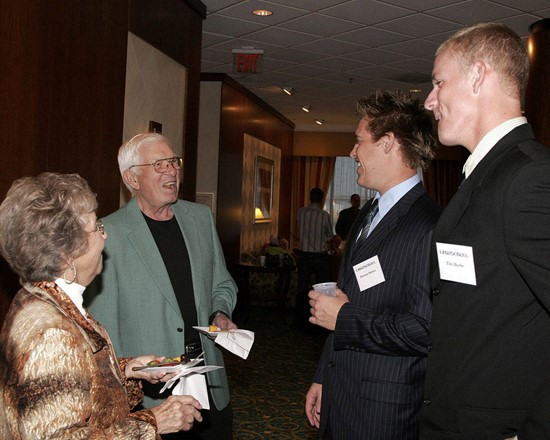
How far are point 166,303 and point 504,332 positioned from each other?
1470 millimetres

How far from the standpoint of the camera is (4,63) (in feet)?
9.39

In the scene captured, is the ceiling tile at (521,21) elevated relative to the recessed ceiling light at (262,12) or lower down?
elevated

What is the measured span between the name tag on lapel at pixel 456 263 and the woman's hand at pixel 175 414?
0.84 meters

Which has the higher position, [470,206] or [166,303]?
[470,206]

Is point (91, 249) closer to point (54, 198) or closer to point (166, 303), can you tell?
point (54, 198)

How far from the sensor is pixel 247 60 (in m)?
7.12

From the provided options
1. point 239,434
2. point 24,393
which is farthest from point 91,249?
point 239,434

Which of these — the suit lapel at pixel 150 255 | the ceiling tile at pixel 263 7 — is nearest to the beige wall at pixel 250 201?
the ceiling tile at pixel 263 7

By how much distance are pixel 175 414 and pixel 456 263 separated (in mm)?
915

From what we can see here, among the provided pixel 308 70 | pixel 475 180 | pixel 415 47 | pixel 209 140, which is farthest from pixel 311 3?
pixel 475 180

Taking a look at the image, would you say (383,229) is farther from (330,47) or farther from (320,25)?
(330,47)

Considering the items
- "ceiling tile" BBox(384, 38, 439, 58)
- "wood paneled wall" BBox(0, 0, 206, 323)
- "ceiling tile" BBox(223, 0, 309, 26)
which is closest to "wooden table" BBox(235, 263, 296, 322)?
"ceiling tile" BBox(384, 38, 439, 58)

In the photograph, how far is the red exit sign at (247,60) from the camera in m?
7.11

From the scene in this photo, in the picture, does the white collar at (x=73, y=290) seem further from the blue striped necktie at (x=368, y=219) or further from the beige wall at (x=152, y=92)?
the beige wall at (x=152, y=92)
